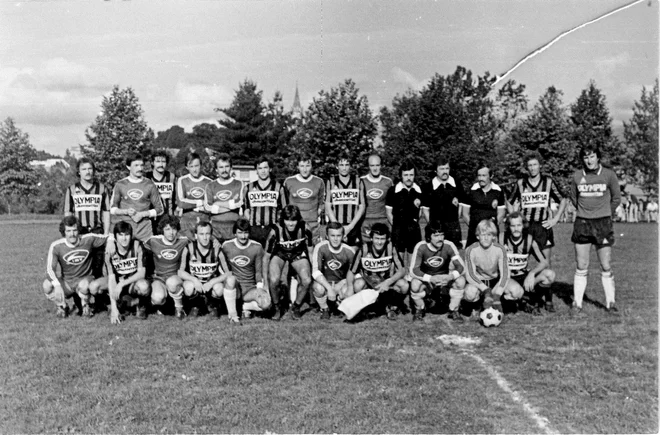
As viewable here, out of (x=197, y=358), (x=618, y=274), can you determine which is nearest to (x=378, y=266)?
(x=197, y=358)

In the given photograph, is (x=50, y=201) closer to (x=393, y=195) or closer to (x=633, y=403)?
(x=393, y=195)

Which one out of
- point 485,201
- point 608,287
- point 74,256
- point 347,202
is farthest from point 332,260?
point 608,287

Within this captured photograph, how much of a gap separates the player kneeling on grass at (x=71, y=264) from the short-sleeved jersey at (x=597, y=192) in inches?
202

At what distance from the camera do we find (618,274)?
29.6 feet

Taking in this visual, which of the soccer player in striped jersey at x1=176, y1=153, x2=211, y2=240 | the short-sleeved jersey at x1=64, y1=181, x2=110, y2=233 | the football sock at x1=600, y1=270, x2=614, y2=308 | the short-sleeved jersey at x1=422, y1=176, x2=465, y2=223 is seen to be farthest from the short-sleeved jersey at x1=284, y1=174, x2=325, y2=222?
the football sock at x1=600, y1=270, x2=614, y2=308

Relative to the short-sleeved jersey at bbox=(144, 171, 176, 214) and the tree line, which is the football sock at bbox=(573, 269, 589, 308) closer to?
the short-sleeved jersey at bbox=(144, 171, 176, 214)

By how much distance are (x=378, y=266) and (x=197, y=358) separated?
2228 mm

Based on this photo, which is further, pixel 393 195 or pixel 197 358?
pixel 393 195

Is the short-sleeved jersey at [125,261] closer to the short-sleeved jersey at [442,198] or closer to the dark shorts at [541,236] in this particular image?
the short-sleeved jersey at [442,198]

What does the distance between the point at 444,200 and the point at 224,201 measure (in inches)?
97.2

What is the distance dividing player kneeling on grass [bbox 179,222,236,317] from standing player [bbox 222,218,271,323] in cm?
11

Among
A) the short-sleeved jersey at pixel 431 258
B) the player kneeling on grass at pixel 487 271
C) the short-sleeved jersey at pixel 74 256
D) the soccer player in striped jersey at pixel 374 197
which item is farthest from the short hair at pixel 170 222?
the player kneeling on grass at pixel 487 271

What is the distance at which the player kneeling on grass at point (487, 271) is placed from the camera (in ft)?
18.7

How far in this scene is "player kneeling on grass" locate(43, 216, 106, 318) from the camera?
5902 mm
